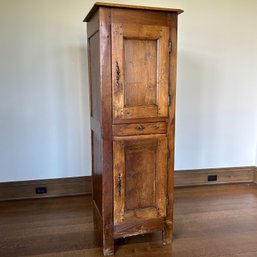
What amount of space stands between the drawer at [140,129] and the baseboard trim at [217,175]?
148 centimetres

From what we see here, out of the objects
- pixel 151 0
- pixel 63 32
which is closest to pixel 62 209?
pixel 63 32

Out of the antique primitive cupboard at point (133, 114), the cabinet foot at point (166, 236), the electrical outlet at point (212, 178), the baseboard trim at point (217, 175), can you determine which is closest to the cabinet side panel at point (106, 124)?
the antique primitive cupboard at point (133, 114)

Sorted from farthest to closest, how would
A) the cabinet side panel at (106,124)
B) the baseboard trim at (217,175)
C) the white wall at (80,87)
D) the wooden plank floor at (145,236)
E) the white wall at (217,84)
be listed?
the baseboard trim at (217,175) < the white wall at (217,84) < the white wall at (80,87) < the wooden plank floor at (145,236) < the cabinet side panel at (106,124)

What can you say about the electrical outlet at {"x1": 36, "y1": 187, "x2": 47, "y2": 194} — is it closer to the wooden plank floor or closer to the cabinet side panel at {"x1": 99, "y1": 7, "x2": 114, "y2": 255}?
the wooden plank floor

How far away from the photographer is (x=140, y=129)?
190 cm

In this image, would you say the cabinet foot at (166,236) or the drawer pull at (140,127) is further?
the cabinet foot at (166,236)

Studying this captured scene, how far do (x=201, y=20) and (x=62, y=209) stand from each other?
2.54 metres

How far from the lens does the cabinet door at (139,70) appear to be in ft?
5.82

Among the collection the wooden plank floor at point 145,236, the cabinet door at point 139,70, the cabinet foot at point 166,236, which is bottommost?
the wooden plank floor at point 145,236

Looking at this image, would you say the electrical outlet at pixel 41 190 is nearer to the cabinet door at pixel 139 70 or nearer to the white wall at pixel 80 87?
the white wall at pixel 80 87

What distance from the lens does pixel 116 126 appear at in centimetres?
186

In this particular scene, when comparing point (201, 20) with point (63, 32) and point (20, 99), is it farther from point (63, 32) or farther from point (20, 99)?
point (20, 99)

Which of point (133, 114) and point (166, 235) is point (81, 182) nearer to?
point (166, 235)

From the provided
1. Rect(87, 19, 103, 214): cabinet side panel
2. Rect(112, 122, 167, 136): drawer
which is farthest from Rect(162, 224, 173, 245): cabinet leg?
Rect(112, 122, 167, 136): drawer
